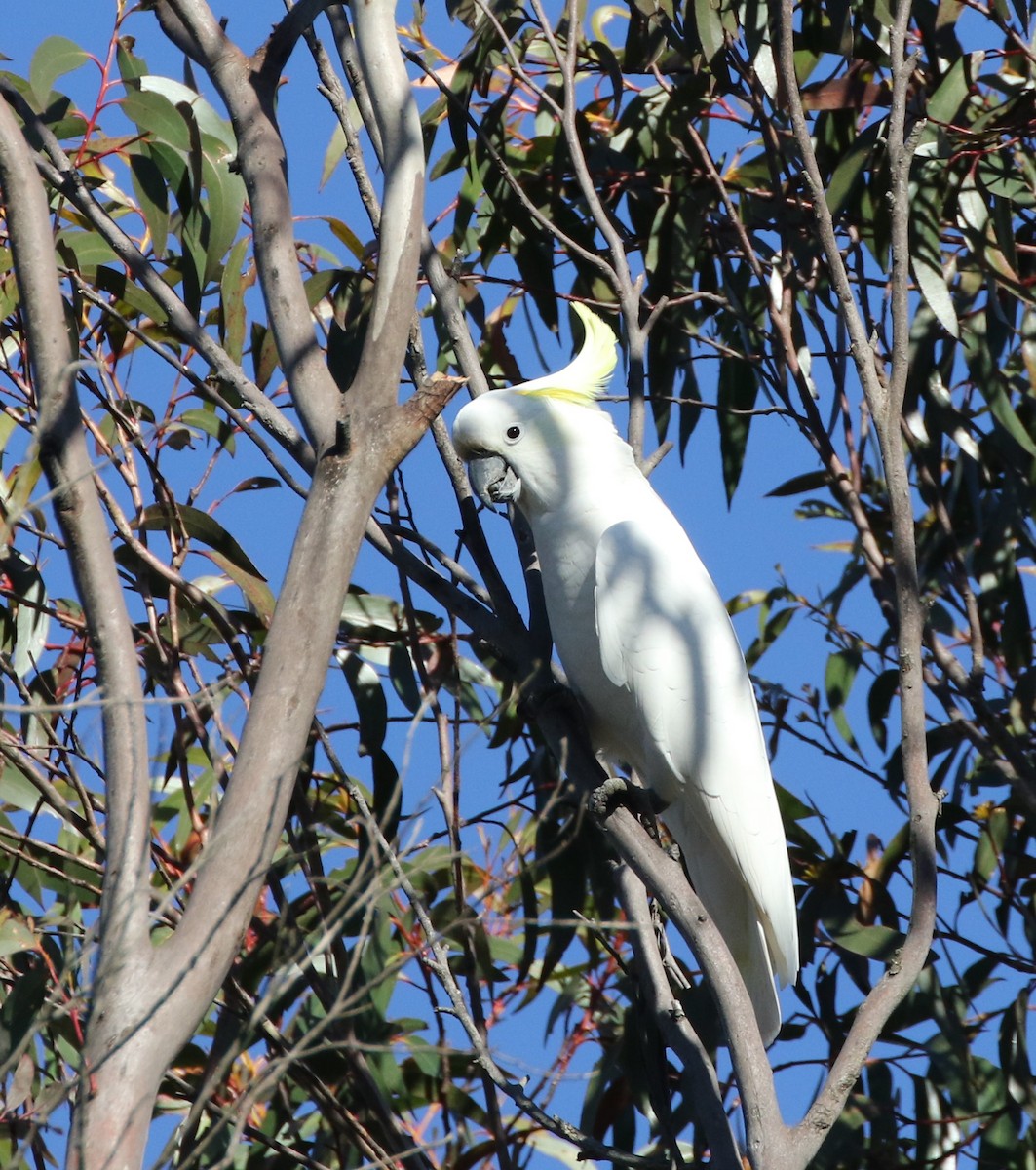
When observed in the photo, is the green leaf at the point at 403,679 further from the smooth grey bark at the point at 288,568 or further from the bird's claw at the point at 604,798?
the smooth grey bark at the point at 288,568

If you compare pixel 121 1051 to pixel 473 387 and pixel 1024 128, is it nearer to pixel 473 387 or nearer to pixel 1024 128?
pixel 473 387

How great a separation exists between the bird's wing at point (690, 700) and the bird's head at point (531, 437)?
14 cm

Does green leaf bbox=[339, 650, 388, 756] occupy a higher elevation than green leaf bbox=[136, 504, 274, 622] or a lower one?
lower

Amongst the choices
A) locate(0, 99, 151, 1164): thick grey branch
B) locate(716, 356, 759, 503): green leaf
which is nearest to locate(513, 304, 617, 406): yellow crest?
locate(716, 356, 759, 503): green leaf

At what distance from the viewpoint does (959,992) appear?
85.7 inches

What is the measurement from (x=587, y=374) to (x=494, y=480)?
0.21 metres

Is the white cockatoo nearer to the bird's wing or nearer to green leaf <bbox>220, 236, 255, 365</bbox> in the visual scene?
the bird's wing

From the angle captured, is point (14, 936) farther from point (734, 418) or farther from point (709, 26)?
point (709, 26)

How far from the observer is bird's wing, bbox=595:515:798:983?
1.98 meters

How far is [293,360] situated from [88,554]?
33 cm

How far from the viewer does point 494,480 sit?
2156mm

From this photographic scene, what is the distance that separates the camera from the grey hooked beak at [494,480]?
216 cm

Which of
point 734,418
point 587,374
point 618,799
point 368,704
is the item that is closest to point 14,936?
point 368,704

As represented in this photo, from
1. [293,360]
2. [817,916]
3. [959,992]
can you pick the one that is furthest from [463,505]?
[959,992]
